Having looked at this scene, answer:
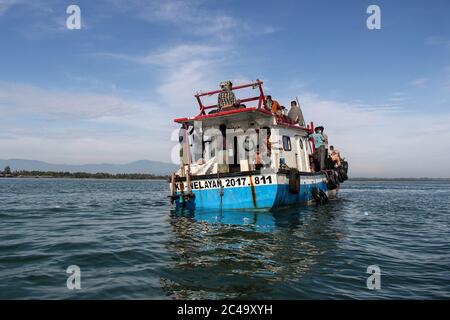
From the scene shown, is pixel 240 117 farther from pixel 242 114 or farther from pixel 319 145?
pixel 319 145

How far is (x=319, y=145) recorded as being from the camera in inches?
709

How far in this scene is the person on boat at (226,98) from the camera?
1330 centimetres

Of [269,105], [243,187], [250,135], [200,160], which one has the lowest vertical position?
[243,187]

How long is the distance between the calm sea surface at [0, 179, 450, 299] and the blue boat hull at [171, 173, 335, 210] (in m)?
1.03

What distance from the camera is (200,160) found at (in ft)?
47.8

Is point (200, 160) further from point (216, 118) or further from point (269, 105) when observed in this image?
point (269, 105)

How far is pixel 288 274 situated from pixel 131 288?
2489 mm

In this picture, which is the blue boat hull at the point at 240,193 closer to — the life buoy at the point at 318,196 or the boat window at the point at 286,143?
the boat window at the point at 286,143

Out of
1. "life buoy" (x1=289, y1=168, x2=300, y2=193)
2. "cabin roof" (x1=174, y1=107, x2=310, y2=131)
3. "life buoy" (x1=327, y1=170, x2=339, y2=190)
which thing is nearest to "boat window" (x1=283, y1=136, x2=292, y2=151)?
"cabin roof" (x1=174, y1=107, x2=310, y2=131)

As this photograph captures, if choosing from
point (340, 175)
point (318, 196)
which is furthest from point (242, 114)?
point (340, 175)

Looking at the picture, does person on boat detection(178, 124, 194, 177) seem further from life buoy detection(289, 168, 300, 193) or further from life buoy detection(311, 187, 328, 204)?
life buoy detection(311, 187, 328, 204)

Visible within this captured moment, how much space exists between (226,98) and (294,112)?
4209mm
